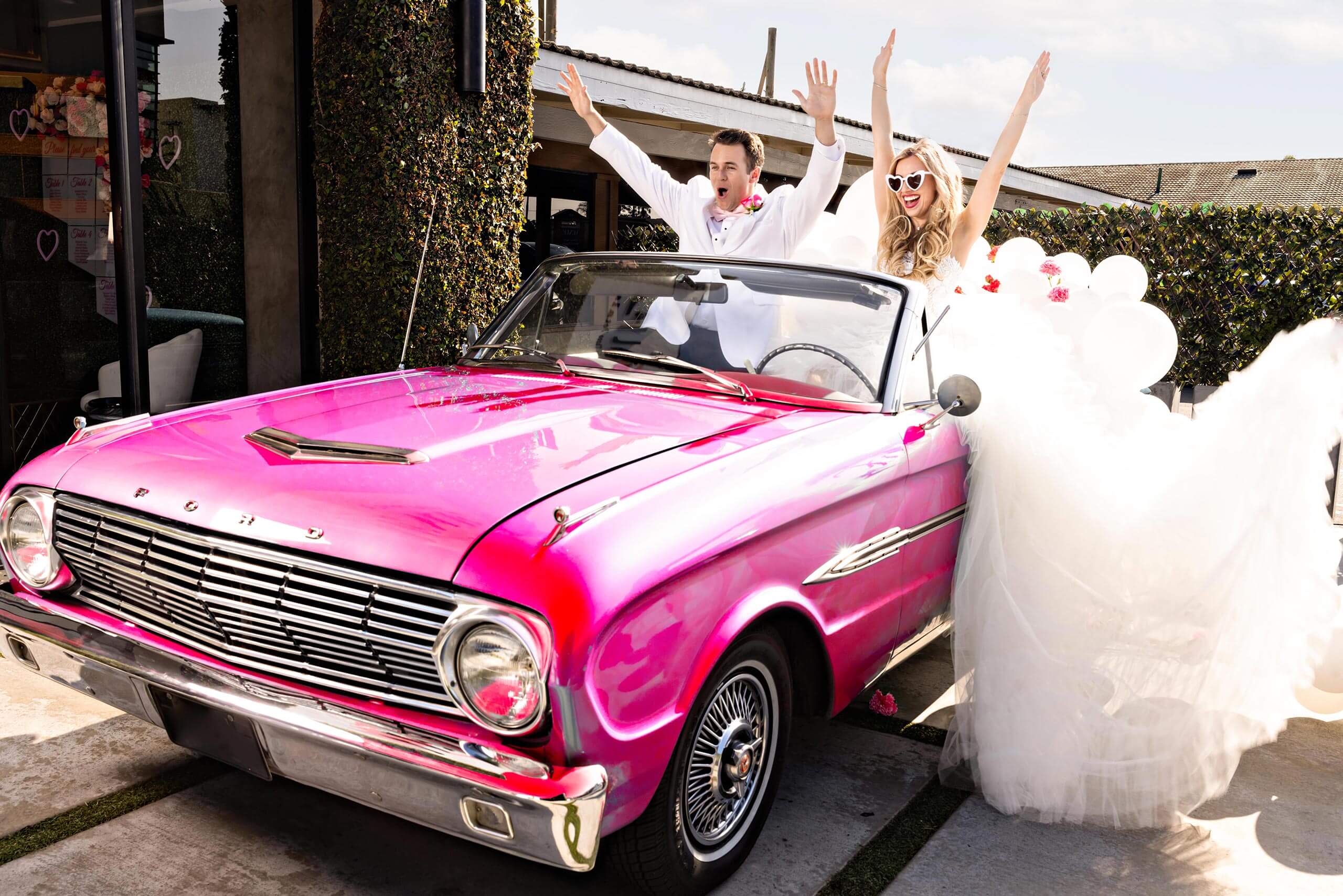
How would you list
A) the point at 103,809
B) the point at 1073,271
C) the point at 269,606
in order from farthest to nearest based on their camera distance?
1. the point at 1073,271
2. the point at 103,809
3. the point at 269,606

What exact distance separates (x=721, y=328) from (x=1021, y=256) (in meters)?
4.44

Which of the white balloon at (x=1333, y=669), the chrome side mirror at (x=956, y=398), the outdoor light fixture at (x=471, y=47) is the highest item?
A: the outdoor light fixture at (x=471, y=47)

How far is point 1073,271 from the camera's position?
24.7 ft

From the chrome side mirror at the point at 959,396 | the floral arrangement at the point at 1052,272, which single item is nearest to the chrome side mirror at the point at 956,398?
the chrome side mirror at the point at 959,396

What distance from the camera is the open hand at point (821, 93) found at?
15.6 feet

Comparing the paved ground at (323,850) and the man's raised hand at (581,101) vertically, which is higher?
the man's raised hand at (581,101)

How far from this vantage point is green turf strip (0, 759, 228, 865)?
9.00ft

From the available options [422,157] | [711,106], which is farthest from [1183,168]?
[422,157]

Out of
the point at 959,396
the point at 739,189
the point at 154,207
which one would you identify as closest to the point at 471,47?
the point at 154,207

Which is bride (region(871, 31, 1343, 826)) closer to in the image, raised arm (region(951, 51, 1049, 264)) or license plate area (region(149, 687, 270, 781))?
raised arm (region(951, 51, 1049, 264))

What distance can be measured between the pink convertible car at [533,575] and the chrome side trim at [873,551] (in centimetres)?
1

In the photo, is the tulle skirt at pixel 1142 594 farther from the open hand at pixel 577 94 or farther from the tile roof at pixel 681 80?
the tile roof at pixel 681 80

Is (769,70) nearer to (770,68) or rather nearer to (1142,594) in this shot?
(770,68)

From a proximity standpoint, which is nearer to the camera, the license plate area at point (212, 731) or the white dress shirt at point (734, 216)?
the license plate area at point (212, 731)
